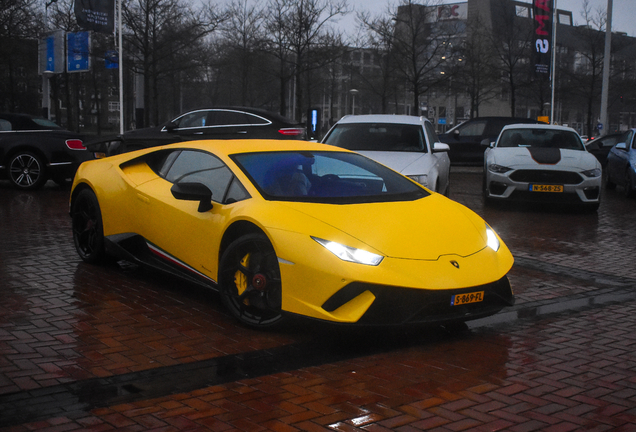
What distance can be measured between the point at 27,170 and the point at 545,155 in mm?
9676

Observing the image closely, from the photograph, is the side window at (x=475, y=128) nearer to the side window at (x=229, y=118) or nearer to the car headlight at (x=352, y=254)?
the side window at (x=229, y=118)

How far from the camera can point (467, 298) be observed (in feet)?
14.6

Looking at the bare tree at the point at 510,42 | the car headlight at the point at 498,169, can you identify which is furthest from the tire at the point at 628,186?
the bare tree at the point at 510,42

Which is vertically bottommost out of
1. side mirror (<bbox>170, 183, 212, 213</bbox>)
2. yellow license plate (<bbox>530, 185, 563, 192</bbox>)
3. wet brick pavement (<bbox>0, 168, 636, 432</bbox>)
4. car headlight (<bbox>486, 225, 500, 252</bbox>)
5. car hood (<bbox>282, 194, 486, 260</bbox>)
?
wet brick pavement (<bbox>0, 168, 636, 432</bbox>)

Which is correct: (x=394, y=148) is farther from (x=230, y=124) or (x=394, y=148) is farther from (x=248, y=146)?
(x=248, y=146)

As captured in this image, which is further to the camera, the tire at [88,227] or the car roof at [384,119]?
the car roof at [384,119]

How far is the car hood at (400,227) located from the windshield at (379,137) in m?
5.91

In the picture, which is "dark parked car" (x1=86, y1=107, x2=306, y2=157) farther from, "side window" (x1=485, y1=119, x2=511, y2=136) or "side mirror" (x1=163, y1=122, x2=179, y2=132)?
"side window" (x1=485, y1=119, x2=511, y2=136)

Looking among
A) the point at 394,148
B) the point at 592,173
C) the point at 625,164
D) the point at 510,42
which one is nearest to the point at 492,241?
the point at 394,148

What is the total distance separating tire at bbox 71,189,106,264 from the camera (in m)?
6.53

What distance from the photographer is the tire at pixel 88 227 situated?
6527 mm

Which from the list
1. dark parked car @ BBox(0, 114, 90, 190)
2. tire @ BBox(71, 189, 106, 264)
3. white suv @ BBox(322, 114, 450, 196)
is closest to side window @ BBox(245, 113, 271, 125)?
dark parked car @ BBox(0, 114, 90, 190)

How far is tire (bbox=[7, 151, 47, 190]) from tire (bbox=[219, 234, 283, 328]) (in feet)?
33.3

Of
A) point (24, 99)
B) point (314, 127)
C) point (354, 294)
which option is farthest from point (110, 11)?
point (24, 99)
